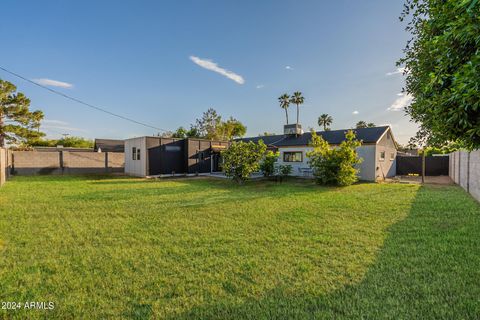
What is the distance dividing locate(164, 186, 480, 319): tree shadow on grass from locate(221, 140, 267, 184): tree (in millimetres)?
9054

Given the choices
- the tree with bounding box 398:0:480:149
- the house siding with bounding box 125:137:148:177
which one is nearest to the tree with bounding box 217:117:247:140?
the house siding with bounding box 125:137:148:177

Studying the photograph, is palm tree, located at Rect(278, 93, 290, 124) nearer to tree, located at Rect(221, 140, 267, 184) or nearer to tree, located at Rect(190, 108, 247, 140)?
tree, located at Rect(190, 108, 247, 140)

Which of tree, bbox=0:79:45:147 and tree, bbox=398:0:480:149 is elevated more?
tree, bbox=0:79:45:147

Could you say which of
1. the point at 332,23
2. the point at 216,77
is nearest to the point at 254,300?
the point at 332,23

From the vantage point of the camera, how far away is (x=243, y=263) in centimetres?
346

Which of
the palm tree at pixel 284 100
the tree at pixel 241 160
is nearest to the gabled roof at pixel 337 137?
the tree at pixel 241 160

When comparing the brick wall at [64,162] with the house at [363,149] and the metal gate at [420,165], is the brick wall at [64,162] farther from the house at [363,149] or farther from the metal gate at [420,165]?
the metal gate at [420,165]

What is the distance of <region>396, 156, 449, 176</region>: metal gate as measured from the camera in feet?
61.0

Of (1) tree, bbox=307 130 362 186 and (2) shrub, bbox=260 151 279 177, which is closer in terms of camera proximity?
(1) tree, bbox=307 130 362 186

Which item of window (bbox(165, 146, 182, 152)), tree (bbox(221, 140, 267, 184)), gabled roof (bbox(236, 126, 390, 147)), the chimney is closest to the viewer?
tree (bbox(221, 140, 267, 184))

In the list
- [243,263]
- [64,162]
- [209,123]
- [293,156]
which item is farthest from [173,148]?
[209,123]

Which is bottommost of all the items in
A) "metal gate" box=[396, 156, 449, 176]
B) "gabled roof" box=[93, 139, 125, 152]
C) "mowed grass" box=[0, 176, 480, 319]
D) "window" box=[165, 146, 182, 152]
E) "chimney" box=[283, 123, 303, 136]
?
"mowed grass" box=[0, 176, 480, 319]

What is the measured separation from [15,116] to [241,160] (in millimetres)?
18736

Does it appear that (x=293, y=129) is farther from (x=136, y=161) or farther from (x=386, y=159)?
(x=136, y=161)
